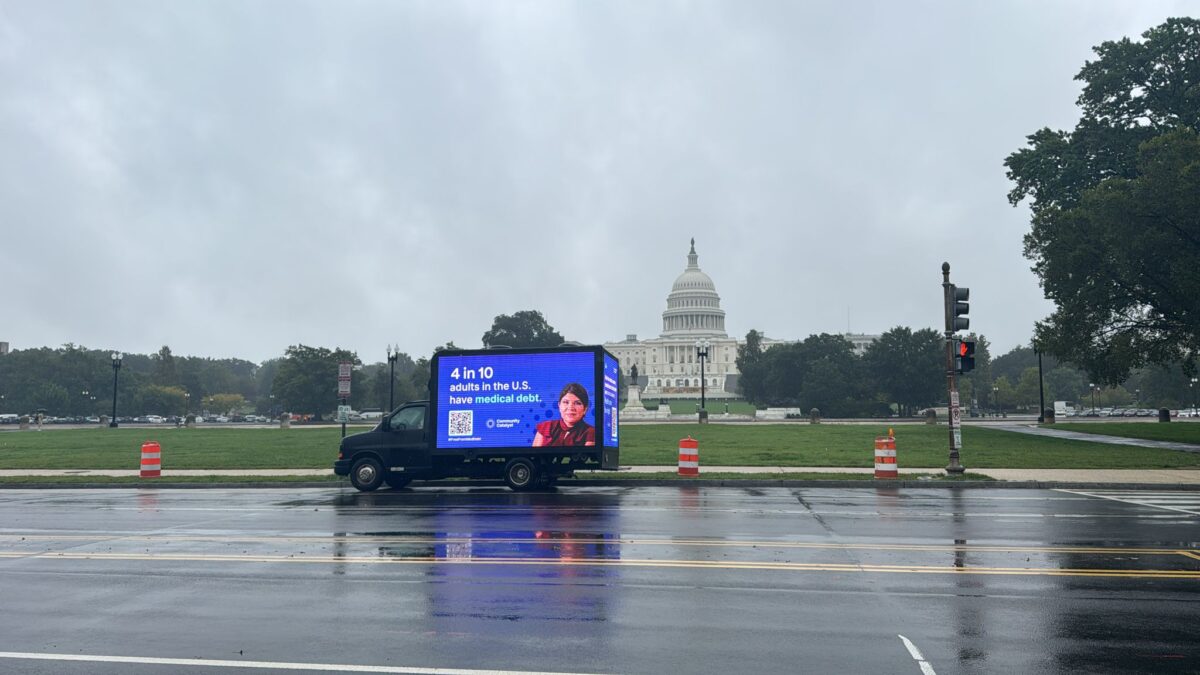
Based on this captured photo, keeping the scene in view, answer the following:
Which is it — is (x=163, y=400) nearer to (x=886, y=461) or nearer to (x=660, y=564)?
(x=886, y=461)

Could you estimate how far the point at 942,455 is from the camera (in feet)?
102

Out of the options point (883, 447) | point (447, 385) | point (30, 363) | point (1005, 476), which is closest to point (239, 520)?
point (447, 385)

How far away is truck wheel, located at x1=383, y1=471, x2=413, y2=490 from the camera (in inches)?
866

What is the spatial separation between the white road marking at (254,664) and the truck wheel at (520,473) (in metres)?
14.5

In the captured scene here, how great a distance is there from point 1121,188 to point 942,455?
17.0m

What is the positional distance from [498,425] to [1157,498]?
14.7 meters

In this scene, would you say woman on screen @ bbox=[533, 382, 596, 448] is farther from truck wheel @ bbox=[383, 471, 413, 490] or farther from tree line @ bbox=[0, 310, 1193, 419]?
Result: tree line @ bbox=[0, 310, 1193, 419]

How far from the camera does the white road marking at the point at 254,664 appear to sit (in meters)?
6.48

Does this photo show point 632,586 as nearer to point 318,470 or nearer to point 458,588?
point 458,588

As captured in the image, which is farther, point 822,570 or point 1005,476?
point 1005,476

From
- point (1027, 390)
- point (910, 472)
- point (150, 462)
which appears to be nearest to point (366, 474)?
point (150, 462)

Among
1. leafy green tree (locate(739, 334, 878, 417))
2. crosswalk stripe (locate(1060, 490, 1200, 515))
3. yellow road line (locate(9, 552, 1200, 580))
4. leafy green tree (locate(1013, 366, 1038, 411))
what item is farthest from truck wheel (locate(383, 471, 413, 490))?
leafy green tree (locate(1013, 366, 1038, 411))

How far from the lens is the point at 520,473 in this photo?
21.5 meters

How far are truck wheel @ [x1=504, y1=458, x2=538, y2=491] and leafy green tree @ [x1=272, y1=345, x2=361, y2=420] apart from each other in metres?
79.1
